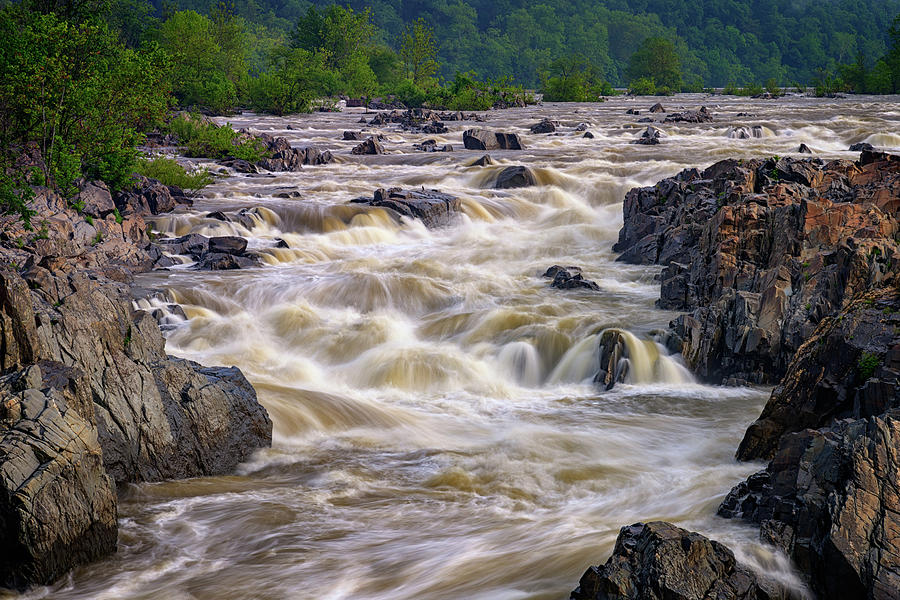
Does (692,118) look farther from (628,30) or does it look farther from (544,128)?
(628,30)

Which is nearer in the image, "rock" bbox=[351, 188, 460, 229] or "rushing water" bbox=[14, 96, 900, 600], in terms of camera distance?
"rushing water" bbox=[14, 96, 900, 600]

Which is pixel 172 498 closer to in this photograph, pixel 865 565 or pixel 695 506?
pixel 695 506

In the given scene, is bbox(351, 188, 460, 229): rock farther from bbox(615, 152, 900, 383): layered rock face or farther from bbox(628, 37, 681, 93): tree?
bbox(628, 37, 681, 93): tree

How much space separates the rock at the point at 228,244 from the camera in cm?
1983

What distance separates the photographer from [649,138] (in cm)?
3591

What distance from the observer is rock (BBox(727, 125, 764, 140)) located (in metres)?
36.6

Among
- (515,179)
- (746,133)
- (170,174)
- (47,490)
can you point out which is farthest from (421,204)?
(746,133)

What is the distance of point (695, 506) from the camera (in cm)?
787

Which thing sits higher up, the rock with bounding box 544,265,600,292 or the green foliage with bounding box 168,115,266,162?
the green foliage with bounding box 168,115,266,162

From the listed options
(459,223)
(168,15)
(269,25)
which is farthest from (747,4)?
(459,223)

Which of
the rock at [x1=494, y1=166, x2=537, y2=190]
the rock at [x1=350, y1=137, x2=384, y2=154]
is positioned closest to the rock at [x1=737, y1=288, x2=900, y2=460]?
the rock at [x1=494, y1=166, x2=537, y2=190]

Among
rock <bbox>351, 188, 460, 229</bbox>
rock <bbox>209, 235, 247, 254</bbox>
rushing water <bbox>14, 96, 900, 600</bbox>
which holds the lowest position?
rushing water <bbox>14, 96, 900, 600</bbox>

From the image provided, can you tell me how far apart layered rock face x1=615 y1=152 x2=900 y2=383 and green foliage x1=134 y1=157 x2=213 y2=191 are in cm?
1399

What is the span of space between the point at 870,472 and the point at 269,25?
16646 centimetres
